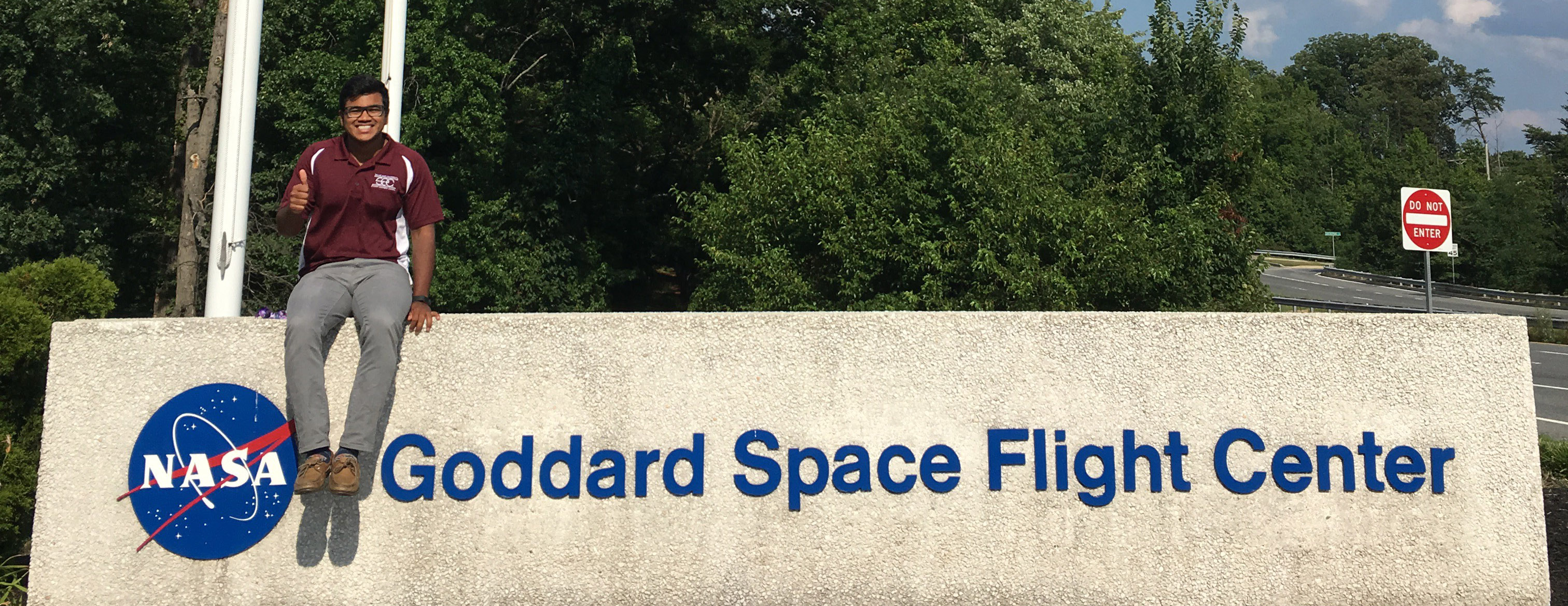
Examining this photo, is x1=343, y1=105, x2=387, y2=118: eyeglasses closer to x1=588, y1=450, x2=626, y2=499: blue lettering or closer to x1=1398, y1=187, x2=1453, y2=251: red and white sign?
x1=588, y1=450, x2=626, y2=499: blue lettering

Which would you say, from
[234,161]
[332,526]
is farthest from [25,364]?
[332,526]

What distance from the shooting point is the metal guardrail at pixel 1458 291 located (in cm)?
3994

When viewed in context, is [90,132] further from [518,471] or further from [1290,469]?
[1290,469]

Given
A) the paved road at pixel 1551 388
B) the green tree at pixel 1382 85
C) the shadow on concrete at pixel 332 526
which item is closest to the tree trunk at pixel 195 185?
the shadow on concrete at pixel 332 526

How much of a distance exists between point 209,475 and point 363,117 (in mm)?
1626

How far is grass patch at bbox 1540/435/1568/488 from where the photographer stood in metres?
8.28

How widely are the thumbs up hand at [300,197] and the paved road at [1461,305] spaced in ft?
22.3

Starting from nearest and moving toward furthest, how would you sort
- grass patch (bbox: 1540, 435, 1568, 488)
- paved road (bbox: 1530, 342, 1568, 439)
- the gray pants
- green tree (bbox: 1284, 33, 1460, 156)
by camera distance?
the gray pants → grass patch (bbox: 1540, 435, 1568, 488) → paved road (bbox: 1530, 342, 1568, 439) → green tree (bbox: 1284, 33, 1460, 156)

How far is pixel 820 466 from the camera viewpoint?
4.75 m

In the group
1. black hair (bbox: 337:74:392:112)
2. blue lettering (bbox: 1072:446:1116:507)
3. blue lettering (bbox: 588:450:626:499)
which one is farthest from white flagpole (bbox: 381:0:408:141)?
blue lettering (bbox: 1072:446:1116:507)

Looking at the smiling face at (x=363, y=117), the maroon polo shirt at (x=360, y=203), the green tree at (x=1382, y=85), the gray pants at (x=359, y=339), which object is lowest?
the gray pants at (x=359, y=339)

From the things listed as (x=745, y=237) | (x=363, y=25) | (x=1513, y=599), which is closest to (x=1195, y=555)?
(x=1513, y=599)

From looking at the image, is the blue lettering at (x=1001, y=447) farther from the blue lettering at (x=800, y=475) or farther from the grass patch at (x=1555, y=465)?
the grass patch at (x=1555, y=465)

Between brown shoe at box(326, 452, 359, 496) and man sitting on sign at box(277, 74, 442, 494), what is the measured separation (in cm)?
2
